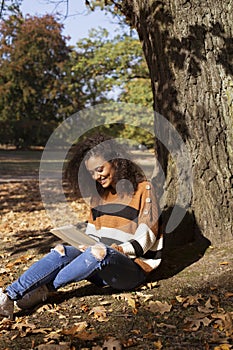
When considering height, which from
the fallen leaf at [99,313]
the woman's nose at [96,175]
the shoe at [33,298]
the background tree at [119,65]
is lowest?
the fallen leaf at [99,313]

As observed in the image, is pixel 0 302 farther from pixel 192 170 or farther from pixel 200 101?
pixel 200 101

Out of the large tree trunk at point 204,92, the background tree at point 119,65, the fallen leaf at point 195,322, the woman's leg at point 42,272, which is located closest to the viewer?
the fallen leaf at point 195,322

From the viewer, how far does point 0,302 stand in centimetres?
374

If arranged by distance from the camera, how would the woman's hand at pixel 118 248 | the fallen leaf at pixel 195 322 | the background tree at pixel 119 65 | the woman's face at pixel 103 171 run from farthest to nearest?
1. the background tree at pixel 119 65
2. the woman's face at pixel 103 171
3. the woman's hand at pixel 118 248
4. the fallen leaf at pixel 195 322

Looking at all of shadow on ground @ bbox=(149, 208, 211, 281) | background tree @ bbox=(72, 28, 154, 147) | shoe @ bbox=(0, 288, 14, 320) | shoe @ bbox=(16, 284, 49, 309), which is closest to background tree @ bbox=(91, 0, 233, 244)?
shadow on ground @ bbox=(149, 208, 211, 281)

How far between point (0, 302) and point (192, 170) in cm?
223

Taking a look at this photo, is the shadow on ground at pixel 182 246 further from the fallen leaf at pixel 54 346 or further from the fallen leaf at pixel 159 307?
the fallen leaf at pixel 54 346

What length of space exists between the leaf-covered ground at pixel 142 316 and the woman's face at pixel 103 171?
905 mm

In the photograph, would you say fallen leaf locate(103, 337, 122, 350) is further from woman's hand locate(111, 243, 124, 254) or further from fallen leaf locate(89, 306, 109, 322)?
woman's hand locate(111, 243, 124, 254)

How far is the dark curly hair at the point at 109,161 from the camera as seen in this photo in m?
4.16

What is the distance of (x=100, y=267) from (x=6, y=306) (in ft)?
2.40

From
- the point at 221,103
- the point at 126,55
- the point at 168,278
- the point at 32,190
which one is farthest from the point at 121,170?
the point at 126,55

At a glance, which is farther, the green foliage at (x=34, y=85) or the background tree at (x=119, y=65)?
the green foliage at (x=34, y=85)

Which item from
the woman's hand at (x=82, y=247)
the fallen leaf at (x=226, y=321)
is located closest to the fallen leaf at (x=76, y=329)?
the woman's hand at (x=82, y=247)
